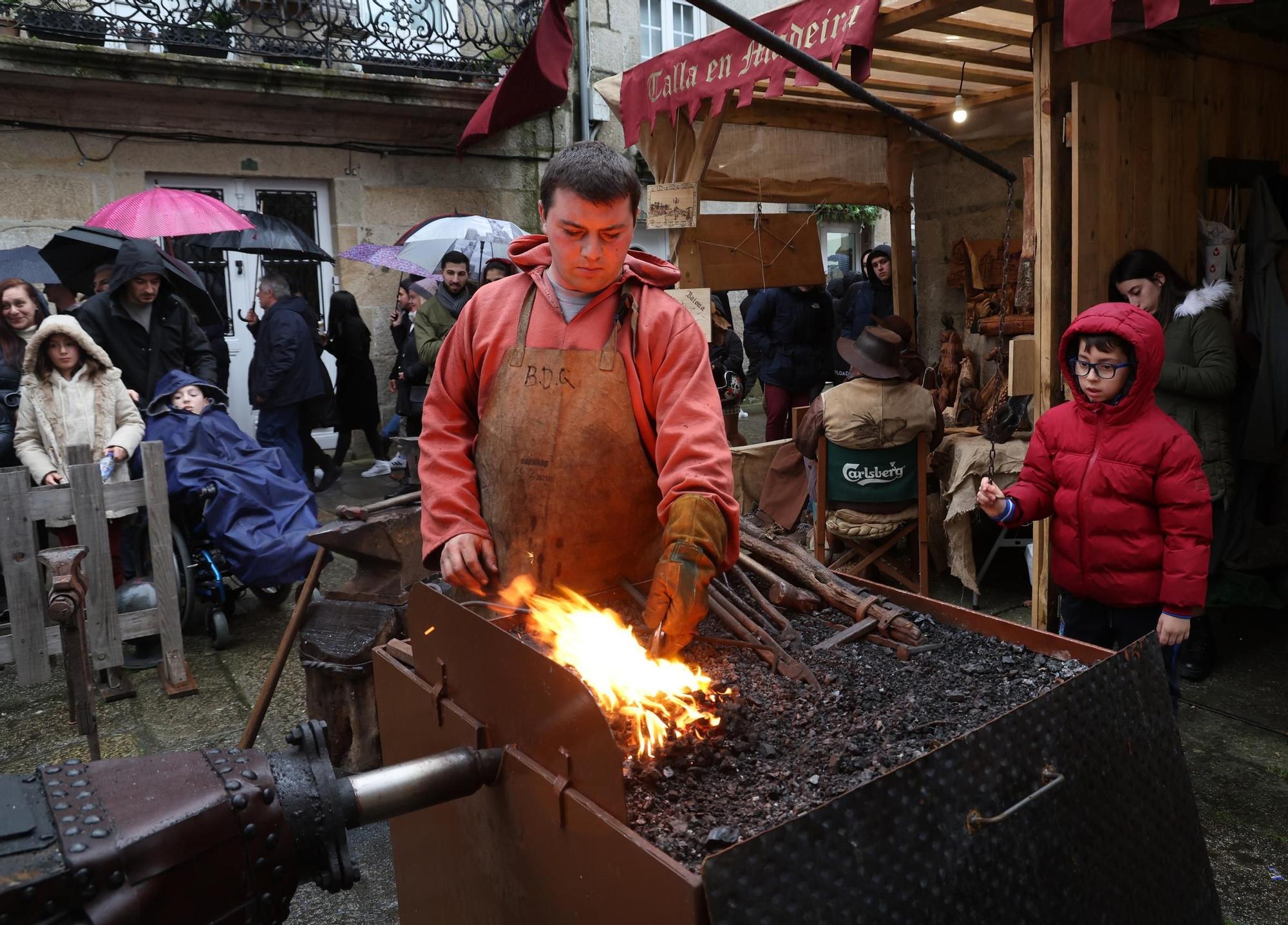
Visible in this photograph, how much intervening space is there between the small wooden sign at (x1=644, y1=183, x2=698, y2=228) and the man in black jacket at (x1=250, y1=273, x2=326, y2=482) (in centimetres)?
309

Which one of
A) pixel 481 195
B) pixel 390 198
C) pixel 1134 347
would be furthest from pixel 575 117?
pixel 1134 347

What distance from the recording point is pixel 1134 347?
287cm

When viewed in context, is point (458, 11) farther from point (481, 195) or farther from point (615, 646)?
point (615, 646)

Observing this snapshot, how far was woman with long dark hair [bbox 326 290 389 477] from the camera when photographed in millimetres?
9258

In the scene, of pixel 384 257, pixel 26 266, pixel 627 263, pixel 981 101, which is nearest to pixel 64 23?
pixel 26 266

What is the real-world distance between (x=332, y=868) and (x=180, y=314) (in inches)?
195

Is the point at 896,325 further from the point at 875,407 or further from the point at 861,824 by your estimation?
the point at 861,824

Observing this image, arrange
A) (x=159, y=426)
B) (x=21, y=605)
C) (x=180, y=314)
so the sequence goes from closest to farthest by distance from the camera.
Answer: (x=21, y=605) < (x=159, y=426) < (x=180, y=314)

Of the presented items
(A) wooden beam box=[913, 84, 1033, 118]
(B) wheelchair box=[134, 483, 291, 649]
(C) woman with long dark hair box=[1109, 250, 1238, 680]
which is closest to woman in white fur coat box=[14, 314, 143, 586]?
(B) wheelchair box=[134, 483, 291, 649]

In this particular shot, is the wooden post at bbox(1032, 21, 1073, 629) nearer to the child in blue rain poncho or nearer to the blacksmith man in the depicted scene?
the blacksmith man

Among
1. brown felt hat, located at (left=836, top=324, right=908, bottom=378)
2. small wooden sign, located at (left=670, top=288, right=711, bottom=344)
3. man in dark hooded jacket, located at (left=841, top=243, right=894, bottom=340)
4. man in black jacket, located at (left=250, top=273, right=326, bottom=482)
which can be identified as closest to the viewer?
brown felt hat, located at (left=836, top=324, right=908, bottom=378)

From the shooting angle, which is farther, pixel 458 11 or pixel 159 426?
pixel 458 11

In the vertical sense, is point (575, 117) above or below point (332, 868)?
above

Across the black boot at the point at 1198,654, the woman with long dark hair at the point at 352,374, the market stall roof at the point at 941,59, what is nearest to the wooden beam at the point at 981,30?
the market stall roof at the point at 941,59
